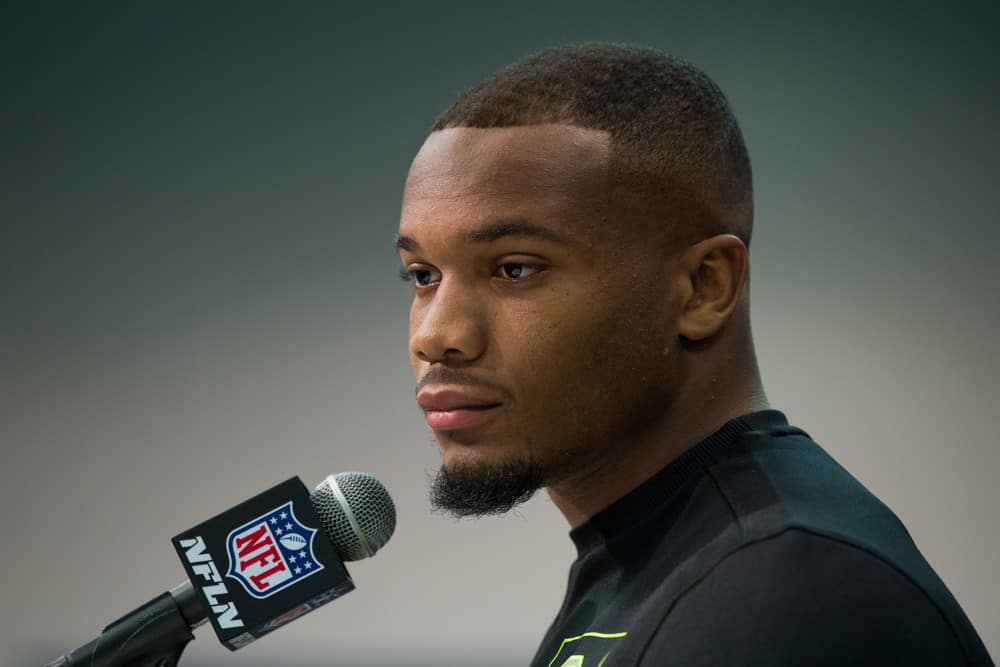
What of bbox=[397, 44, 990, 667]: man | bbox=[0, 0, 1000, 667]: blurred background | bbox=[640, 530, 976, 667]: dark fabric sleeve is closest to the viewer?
bbox=[640, 530, 976, 667]: dark fabric sleeve

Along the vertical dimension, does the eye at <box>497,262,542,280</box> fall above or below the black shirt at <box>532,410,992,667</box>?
above

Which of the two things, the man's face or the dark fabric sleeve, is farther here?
the man's face

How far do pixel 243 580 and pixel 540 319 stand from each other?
1.19 feet

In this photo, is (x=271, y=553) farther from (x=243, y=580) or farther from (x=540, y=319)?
(x=540, y=319)

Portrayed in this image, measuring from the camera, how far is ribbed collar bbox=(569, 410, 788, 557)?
3.24ft

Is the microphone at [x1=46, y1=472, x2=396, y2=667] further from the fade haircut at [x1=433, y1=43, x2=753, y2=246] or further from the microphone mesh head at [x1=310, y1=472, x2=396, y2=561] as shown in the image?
the fade haircut at [x1=433, y1=43, x2=753, y2=246]

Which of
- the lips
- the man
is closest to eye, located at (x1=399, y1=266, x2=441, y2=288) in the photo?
the man

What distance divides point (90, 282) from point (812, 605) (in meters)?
2.69

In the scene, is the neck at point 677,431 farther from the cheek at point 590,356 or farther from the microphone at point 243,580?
the microphone at point 243,580

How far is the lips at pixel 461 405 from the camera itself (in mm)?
972

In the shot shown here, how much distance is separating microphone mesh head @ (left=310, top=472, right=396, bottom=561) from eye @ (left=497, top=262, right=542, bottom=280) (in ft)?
0.81

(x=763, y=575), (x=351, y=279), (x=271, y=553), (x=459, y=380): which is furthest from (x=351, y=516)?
(x=351, y=279)

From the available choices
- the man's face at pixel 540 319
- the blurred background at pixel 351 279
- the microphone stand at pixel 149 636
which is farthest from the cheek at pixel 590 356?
the blurred background at pixel 351 279

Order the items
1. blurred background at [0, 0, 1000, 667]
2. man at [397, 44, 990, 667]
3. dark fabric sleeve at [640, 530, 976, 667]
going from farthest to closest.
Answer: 1. blurred background at [0, 0, 1000, 667]
2. man at [397, 44, 990, 667]
3. dark fabric sleeve at [640, 530, 976, 667]
